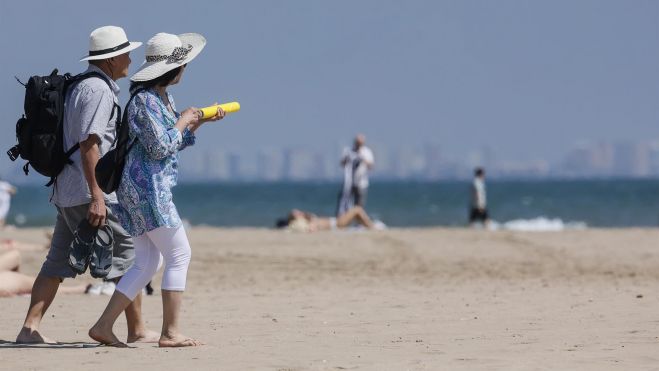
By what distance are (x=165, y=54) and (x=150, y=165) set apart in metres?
0.65

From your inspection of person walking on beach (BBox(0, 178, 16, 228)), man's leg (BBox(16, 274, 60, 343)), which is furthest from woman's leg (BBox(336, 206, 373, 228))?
man's leg (BBox(16, 274, 60, 343))

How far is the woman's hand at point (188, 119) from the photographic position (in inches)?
293

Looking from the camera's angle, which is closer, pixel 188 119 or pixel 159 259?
pixel 188 119

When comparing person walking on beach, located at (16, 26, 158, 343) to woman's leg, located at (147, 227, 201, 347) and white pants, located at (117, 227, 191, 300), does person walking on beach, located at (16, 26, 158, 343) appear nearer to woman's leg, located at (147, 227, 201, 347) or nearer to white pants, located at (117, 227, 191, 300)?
white pants, located at (117, 227, 191, 300)

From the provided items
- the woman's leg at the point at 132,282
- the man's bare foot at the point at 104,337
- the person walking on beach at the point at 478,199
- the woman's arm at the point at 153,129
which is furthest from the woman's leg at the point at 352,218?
the woman's arm at the point at 153,129

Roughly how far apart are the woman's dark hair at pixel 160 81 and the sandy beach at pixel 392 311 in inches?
60.8

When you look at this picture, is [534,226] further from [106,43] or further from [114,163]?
[114,163]

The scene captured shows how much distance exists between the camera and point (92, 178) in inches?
297

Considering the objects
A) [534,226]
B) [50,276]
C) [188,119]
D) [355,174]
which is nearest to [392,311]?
[50,276]

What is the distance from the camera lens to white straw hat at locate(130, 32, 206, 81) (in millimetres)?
7441

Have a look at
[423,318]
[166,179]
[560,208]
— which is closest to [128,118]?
[166,179]

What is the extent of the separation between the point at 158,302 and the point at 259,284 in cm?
242

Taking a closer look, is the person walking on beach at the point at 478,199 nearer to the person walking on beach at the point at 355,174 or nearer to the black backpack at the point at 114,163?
the person walking on beach at the point at 355,174

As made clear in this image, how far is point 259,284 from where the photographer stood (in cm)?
1348
